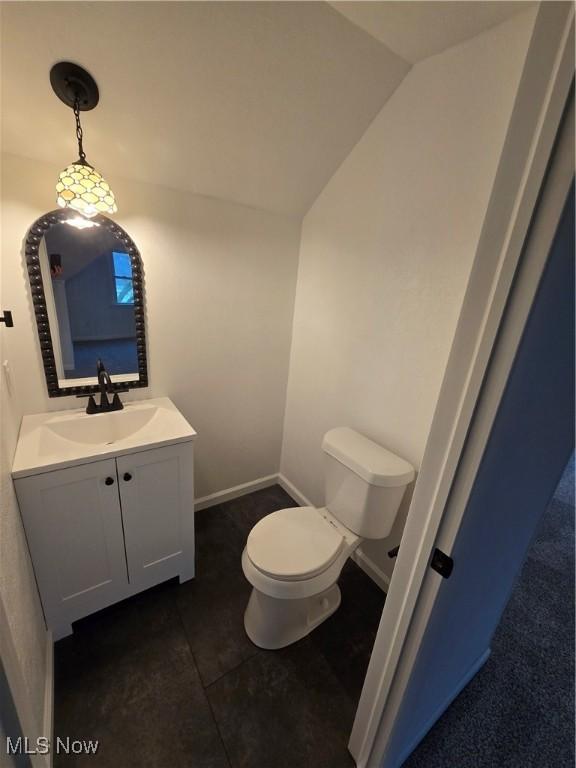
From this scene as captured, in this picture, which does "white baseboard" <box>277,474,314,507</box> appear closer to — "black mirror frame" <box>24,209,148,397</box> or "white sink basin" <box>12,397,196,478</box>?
"white sink basin" <box>12,397,196,478</box>

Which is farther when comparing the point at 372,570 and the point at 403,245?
the point at 372,570

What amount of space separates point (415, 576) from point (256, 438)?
1.56 metres

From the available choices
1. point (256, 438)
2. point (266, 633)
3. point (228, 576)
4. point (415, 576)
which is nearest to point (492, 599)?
point (415, 576)

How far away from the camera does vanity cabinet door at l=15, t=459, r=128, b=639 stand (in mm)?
1125

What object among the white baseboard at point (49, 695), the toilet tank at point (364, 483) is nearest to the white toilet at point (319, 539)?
the toilet tank at point (364, 483)

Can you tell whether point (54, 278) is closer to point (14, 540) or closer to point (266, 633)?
point (14, 540)

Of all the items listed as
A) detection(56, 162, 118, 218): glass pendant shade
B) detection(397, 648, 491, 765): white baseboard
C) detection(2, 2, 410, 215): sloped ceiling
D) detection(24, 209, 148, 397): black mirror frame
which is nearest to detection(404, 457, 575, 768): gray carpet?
detection(397, 648, 491, 765): white baseboard

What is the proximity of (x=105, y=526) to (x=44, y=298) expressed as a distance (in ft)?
3.23

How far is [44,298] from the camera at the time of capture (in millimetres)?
1311

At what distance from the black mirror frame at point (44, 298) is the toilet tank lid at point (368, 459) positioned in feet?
3.45

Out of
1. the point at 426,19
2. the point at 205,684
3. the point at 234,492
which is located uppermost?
the point at 426,19

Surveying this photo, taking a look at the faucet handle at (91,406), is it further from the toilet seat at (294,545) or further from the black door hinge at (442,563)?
the black door hinge at (442,563)

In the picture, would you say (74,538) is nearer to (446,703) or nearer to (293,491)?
(293,491)


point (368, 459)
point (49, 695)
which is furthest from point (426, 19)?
point (49, 695)
